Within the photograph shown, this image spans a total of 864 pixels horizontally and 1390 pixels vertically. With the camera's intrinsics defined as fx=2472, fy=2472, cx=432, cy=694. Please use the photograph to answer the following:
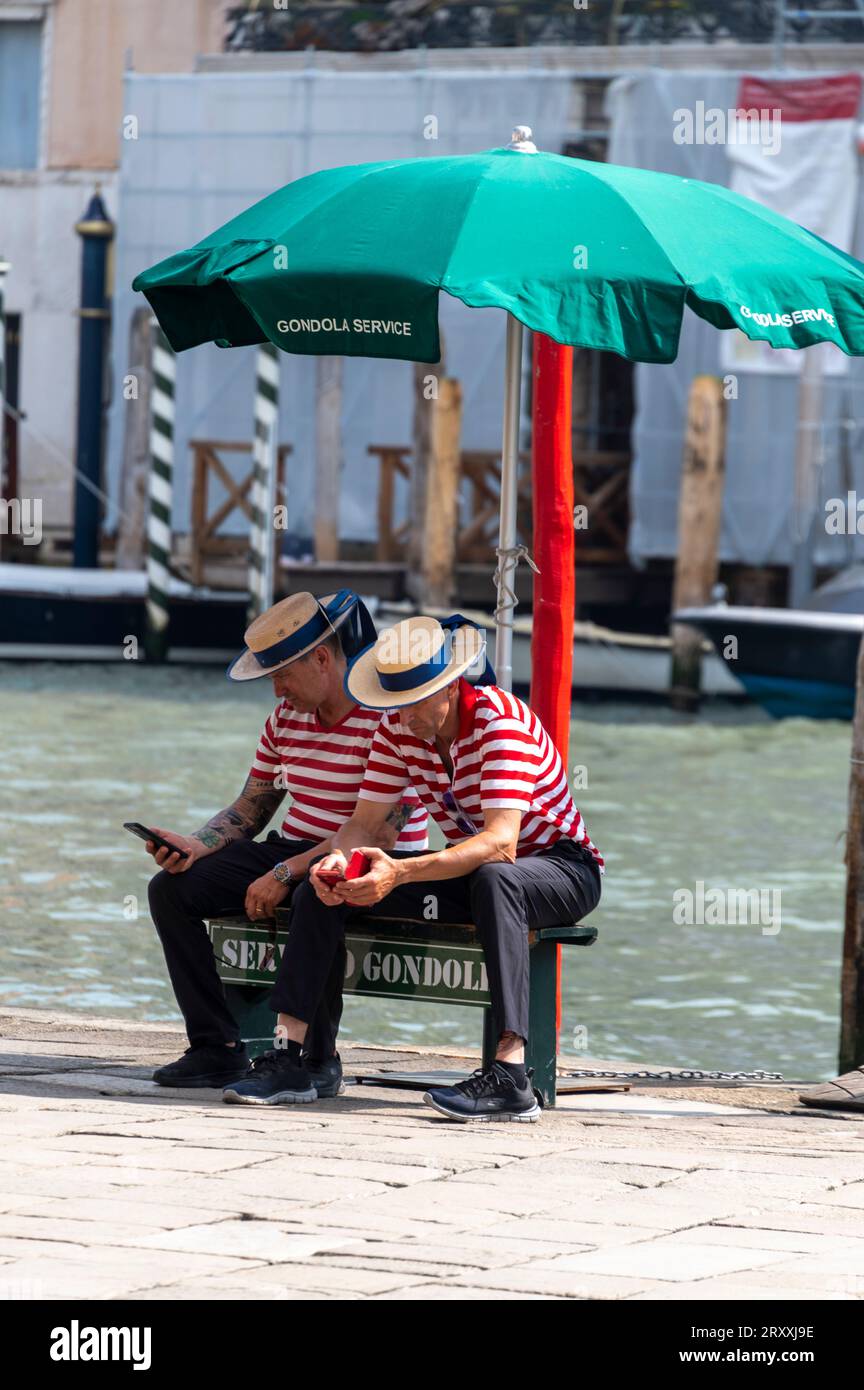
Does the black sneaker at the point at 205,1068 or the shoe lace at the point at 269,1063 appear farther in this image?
the black sneaker at the point at 205,1068

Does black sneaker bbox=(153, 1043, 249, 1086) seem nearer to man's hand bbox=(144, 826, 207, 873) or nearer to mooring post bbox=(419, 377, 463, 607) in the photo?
man's hand bbox=(144, 826, 207, 873)

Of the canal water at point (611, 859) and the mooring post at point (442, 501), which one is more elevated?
the mooring post at point (442, 501)

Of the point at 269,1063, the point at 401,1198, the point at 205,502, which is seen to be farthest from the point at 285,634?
the point at 205,502

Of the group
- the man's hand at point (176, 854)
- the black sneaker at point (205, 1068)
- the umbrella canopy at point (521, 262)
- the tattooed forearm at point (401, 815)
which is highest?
the umbrella canopy at point (521, 262)

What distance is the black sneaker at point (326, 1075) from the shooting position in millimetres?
5785

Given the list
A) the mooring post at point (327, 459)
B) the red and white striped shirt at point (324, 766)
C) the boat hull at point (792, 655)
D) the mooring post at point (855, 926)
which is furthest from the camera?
the mooring post at point (327, 459)

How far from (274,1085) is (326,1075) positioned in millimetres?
234

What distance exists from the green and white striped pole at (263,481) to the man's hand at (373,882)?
588 inches

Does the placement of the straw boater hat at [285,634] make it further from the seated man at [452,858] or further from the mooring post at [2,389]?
the mooring post at [2,389]

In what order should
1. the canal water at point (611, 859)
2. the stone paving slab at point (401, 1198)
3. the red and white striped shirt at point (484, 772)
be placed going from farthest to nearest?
the canal water at point (611, 859) → the red and white striped shirt at point (484, 772) → the stone paving slab at point (401, 1198)

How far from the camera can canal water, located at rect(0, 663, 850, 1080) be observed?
9.10 meters

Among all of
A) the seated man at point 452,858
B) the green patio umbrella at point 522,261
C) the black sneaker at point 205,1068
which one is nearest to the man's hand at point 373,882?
the seated man at point 452,858

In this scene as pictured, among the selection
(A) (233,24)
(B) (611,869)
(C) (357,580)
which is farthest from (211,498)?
(B) (611,869)
